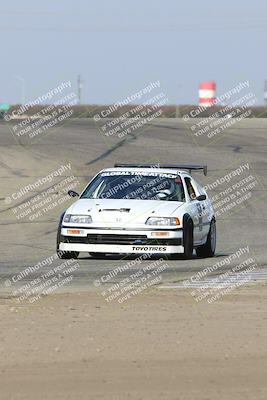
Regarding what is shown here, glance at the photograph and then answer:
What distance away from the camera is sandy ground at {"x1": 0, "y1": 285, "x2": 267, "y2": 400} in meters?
7.75

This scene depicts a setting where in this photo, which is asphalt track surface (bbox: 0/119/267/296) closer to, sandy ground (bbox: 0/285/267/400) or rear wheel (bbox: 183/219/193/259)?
rear wheel (bbox: 183/219/193/259)

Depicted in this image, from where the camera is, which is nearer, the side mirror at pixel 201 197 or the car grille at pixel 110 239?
the car grille at pixel 110 239

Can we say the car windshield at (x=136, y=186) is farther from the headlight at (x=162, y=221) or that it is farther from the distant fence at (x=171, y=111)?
the distant fence at (x=171, y=111)

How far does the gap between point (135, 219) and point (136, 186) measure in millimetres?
1108

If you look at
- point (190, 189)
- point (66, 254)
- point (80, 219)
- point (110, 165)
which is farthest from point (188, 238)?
point (110, 165)

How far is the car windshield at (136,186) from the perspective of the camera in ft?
62.8

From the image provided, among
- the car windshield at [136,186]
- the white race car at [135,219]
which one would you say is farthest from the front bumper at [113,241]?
the car windshield at [136,186]

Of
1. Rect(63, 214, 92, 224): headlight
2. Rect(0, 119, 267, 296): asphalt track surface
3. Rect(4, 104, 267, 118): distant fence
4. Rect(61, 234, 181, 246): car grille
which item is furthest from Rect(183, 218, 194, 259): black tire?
Rect(4, 104, 267, 118): distant fence

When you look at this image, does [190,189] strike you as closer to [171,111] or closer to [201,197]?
[201,197]

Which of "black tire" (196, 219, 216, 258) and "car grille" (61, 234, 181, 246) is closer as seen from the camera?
"car grille" (61, 234, 181, 246)

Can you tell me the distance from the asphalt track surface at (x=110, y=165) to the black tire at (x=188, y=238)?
0.14 metres

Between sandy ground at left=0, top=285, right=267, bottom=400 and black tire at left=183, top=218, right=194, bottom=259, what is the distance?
5.83 metres

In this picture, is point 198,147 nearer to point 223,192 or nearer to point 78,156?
point 78,156

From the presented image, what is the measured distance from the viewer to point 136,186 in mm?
19234
